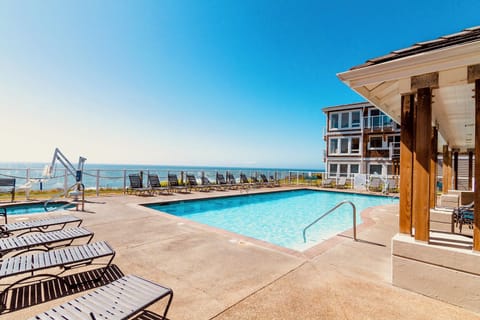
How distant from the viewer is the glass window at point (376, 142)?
20688 mm

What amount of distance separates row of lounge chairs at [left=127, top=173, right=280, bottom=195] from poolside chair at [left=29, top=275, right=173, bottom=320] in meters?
9.61

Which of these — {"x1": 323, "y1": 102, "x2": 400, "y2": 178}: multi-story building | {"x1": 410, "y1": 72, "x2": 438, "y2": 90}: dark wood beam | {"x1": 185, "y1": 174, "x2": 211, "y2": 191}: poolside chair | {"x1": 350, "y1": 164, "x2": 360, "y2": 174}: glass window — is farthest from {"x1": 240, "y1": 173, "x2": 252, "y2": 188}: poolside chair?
{"x1": 410, "y1": 72, "x2": 438, "y2": 90}: dark wood beam

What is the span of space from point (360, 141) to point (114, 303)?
23.1 m

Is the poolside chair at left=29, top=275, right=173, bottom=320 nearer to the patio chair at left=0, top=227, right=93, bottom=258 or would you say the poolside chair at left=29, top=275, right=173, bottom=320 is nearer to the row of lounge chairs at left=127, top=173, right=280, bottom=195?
the patio chair at left=0, top=227, right=93, bottom=258

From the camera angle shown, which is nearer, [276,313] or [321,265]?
[276,313]

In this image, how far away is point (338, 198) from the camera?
1353cm

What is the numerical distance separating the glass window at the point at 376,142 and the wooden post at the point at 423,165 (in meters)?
20.4

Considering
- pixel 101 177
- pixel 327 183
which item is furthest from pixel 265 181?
pixel 101 177

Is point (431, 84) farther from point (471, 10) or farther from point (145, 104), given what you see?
point (145, 104)

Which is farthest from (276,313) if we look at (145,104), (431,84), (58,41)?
(145,104)

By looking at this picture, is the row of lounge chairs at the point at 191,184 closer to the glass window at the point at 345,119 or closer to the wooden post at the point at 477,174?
the glass window at the point at 345,119

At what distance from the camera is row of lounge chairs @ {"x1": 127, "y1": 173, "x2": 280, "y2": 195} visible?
442 inches

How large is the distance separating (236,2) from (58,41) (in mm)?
7452

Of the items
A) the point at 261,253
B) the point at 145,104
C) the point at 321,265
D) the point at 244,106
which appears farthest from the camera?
the point at 244,106
